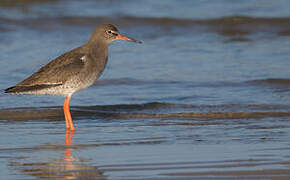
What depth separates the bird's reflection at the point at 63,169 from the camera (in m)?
5.73

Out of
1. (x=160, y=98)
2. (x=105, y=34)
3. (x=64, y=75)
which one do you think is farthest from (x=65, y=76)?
(x=160, y=98)

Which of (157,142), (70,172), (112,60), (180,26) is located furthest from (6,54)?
(70,172)

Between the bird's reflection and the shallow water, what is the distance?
→ 1cm

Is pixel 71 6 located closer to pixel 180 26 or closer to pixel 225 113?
pixel 180 26

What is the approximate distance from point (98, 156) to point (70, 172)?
0.65 m

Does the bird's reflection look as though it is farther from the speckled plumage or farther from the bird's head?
the bird's head

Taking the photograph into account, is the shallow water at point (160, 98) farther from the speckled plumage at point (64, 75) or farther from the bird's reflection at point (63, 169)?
the speckled plumage at point (64, 75)

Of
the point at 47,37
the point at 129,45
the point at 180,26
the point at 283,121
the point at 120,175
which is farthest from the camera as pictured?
the point at 180,26

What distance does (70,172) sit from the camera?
5.84 meters

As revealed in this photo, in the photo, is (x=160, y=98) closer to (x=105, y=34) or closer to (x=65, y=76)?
(x=105, y=34)

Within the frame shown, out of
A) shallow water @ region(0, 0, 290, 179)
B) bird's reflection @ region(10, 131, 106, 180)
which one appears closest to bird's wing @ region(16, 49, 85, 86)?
shallow water @ region(0, 0, 290, 179)

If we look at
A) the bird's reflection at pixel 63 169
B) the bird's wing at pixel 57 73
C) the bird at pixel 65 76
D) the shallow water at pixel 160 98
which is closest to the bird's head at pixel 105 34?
the bird at pixel 65 76

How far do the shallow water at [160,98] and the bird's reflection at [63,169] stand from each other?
0.01 metres

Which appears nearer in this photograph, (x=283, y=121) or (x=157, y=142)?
(x=157, y=142)
